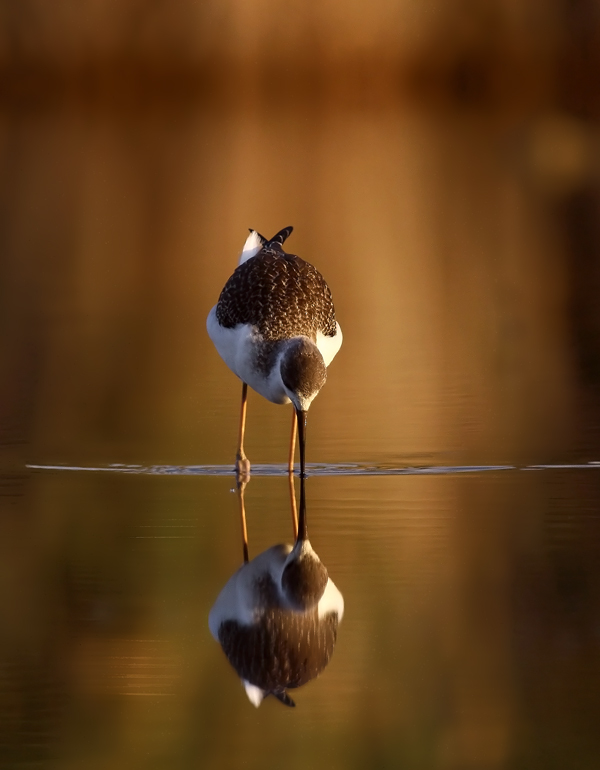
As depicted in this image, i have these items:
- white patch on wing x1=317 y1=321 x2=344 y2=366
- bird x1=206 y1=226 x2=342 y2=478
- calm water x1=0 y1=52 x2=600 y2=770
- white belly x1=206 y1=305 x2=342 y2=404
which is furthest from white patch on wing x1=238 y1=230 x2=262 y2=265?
white patch on wing x1=317 y1=321 x2=344 y2=366

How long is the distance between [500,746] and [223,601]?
1.34m

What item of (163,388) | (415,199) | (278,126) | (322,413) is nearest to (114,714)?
(322,413)

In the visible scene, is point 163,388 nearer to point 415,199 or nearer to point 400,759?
point 400,759

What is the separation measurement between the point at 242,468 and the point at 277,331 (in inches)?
24.9

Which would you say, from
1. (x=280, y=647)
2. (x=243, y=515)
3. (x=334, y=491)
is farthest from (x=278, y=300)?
(x=280, y=647)

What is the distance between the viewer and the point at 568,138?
24828 mm

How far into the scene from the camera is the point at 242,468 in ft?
23.1

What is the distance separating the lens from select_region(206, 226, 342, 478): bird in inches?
262

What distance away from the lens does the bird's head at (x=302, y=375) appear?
6566mm

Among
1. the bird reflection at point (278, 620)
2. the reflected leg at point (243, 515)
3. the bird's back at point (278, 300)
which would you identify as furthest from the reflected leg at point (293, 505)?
the bird's back at point (278, 300)

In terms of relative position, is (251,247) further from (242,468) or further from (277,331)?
(242,468)

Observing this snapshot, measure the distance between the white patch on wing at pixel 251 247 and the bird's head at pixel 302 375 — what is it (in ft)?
6.05

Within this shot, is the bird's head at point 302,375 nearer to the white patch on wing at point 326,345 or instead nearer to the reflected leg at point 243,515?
the reflected leg at point 243,515

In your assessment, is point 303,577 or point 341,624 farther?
point 303,577
